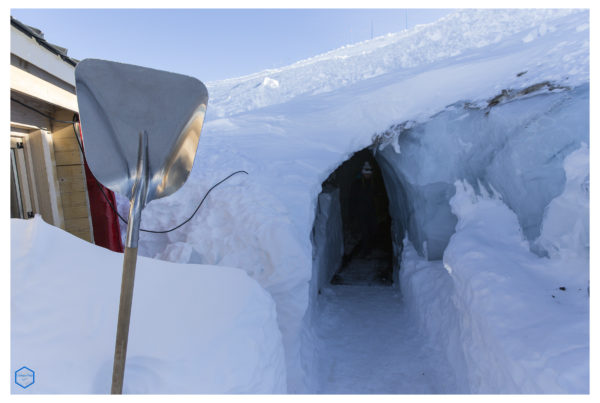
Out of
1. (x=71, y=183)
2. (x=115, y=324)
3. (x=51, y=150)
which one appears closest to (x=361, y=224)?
(x=71, y=183)

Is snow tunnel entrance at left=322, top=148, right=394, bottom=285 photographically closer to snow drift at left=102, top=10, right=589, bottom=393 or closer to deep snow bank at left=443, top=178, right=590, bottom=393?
snow drift at left=102, top=10, right=589, bottom=393

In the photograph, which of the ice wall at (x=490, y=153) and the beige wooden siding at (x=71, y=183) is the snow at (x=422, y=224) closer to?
the ice wall at (x=490, y=153)

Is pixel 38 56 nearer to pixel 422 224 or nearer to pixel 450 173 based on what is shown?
pixel 450 173

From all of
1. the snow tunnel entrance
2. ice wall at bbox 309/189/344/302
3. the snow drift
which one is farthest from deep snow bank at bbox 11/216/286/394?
the snow tunnel entrance

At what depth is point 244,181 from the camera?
4.58 meters

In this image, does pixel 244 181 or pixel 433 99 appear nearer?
pixel 244 181

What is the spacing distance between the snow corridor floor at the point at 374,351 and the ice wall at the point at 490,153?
129cm

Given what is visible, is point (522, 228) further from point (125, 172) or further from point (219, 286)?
point (125, 172)

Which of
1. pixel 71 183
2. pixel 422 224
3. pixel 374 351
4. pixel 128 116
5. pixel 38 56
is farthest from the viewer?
pixel 422 224

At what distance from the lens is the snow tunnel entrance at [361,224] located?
302 inches

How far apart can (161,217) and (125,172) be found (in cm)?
291

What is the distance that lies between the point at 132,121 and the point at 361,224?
9611 millimetres

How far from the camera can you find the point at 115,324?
1.91 metres
